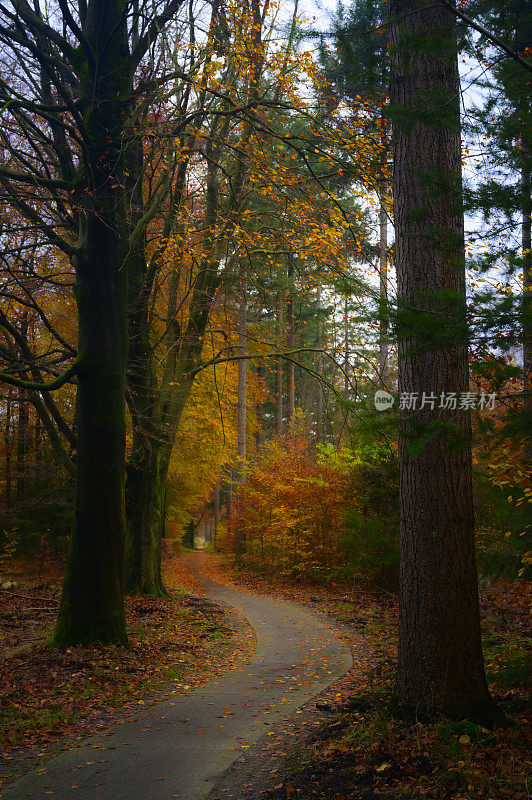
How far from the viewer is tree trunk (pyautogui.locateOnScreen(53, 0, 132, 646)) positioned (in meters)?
7.64

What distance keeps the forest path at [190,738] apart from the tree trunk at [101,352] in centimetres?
195

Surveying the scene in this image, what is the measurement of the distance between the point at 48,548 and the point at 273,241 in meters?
11.5

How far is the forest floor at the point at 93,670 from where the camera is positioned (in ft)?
16.5

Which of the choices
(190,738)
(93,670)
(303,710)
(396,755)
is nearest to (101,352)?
A: (93,670)

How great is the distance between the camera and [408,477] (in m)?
4.72

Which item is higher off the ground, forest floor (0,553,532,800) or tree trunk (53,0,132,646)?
tree trunk (53,0,132,646)

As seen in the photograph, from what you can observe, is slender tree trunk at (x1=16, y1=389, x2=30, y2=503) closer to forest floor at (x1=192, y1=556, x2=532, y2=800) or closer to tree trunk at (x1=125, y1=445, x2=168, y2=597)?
tree trunk at (x1=125, y1=445, x2=168, y2=597)

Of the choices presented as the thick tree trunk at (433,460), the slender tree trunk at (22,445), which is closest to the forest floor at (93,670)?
the thick tree trunk at (433,460)

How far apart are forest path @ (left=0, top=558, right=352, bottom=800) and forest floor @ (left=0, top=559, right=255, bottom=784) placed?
0.27 metres

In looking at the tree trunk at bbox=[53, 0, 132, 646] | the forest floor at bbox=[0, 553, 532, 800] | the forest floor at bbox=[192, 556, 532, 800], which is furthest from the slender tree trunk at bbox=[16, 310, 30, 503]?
the forest floor at bbox=[192, 556, 532, 800]

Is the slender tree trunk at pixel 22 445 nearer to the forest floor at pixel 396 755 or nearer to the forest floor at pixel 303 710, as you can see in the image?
the forest floor at pixel 303 710

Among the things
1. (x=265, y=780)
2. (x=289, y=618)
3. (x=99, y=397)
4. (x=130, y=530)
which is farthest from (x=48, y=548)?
(x=265, y=780)

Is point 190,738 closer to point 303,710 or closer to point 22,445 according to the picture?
point 303,710

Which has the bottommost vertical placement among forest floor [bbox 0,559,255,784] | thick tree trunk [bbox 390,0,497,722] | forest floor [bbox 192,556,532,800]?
forest floor [bbox 0,559,255,784]
